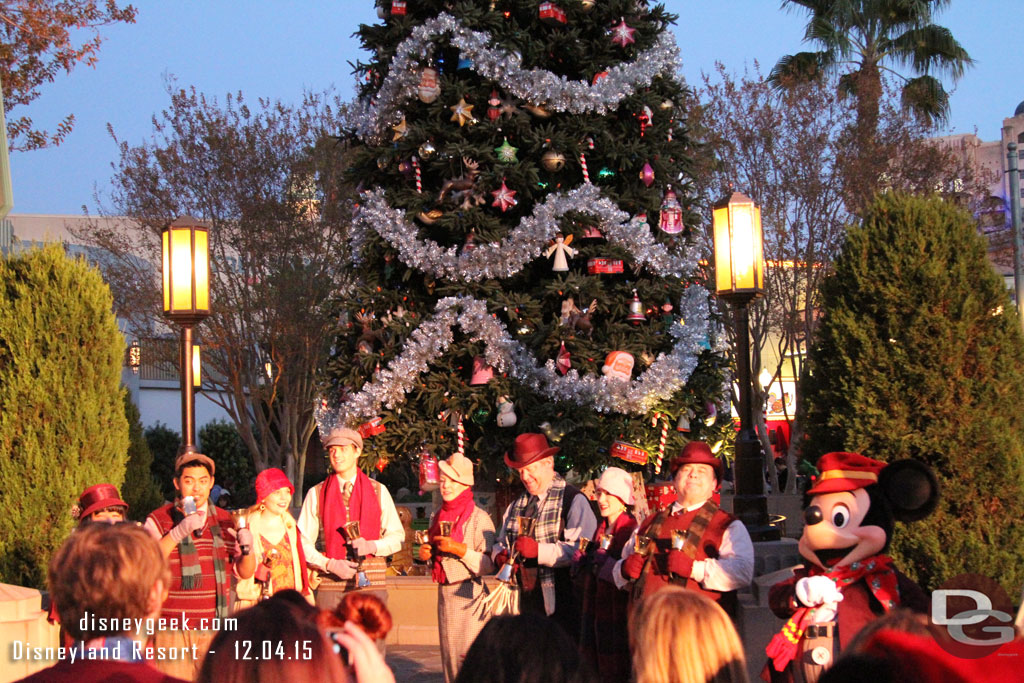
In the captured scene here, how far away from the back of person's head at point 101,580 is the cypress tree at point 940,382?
4.89 metres

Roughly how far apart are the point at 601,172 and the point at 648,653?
8.05m

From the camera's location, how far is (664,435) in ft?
33.8

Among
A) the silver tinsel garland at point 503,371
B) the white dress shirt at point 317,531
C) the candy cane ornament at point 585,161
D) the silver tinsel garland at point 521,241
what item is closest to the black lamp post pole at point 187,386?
→ the white dress shirt at point 317,531

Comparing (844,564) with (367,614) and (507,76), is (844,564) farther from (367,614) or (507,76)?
(507,76)

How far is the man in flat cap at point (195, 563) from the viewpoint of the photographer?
6367 millimetres

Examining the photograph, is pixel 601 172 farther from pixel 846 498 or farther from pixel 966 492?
pixel 846 498

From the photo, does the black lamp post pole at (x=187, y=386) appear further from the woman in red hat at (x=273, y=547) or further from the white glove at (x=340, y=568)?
the white glove at (x=340, y=568)

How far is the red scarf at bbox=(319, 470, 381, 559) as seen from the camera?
702 centimetres

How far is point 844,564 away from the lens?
17.5 feet

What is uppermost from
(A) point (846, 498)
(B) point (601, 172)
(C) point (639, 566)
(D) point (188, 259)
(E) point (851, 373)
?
(B) point (601, 172)

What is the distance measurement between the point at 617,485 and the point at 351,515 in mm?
1774

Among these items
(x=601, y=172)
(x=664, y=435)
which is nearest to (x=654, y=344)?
(x=664, y=435)

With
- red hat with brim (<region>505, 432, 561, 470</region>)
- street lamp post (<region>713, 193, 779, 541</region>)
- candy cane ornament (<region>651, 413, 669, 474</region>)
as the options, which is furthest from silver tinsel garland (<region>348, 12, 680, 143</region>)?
red hat with brim (<region>505, 432, 561, 470</region>)

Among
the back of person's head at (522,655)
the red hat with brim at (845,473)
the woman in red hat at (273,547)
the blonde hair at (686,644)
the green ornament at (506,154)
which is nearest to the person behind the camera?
the back of person's head at (522,655)
